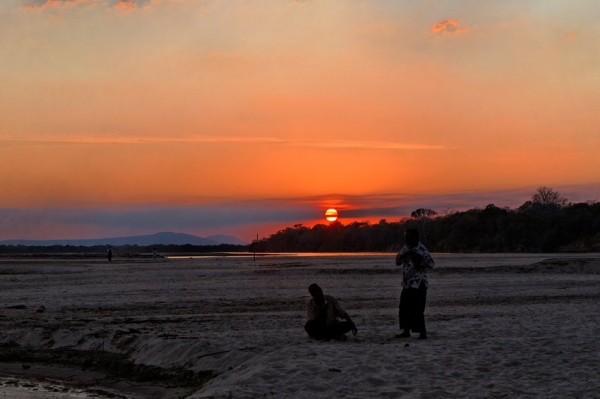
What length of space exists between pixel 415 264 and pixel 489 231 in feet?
359

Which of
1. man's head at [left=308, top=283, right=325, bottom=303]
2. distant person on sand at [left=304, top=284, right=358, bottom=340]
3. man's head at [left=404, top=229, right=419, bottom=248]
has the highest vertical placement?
man's head at [left=404, top=229, right=419, bottom=248]

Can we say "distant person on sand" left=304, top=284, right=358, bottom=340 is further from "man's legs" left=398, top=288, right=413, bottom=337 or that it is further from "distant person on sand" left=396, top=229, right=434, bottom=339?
"distant person on sand" left=396, top=229, right=434, bottom=339

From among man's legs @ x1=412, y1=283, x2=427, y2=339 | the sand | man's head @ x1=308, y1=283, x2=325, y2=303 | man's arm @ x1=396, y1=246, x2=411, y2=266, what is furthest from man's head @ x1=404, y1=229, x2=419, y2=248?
man's head @ x1=308, y1=283, x2=325, y2=303

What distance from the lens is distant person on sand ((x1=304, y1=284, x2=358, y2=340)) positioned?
43.3 feet

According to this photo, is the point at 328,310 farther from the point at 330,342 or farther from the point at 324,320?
the point at 330,342

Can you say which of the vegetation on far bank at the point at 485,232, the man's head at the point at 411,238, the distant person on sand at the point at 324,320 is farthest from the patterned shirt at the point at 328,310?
the vegetation on far bank at the point at 485,232

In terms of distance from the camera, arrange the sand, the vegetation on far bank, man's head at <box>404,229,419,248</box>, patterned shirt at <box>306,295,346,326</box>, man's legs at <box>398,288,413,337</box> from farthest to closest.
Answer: the vegetation on far bank → patterned shirt at <box>306,295,346,326</box> → man's legs at <box>398,288,413,337</box> → man's head at <box>404,229,419,248</box> → the sand

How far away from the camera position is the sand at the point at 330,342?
9.65 metres

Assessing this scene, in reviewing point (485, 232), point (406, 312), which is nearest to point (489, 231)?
point (485, 232)

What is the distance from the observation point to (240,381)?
991cm

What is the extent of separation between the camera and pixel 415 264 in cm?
1305

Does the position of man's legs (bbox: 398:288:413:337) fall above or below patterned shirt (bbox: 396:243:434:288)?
below

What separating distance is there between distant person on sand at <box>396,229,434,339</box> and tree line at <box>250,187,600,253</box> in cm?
8645

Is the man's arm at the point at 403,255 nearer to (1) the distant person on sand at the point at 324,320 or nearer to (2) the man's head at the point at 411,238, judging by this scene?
(2) the man's head at the point at 411,238
